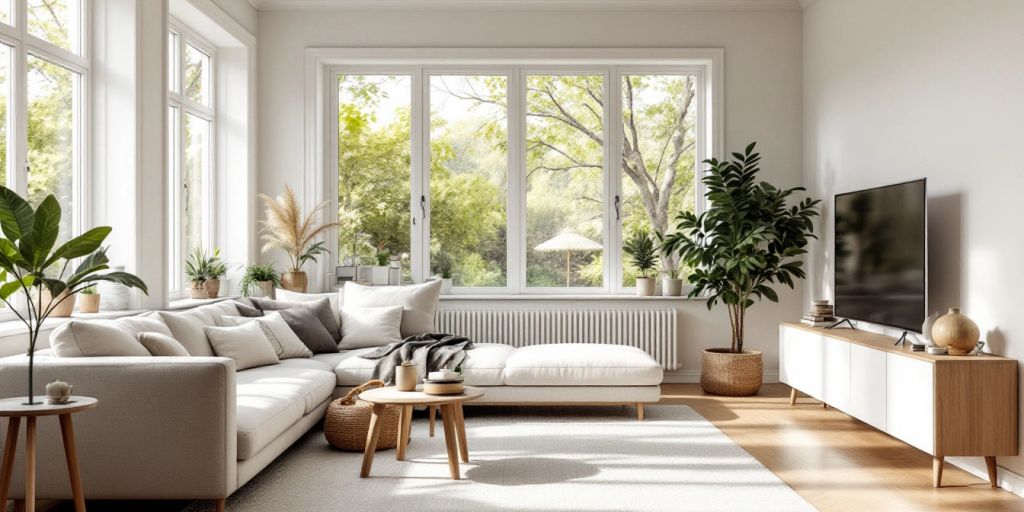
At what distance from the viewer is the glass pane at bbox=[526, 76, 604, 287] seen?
7199 mm

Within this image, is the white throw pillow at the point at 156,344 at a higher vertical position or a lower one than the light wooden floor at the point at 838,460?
higher

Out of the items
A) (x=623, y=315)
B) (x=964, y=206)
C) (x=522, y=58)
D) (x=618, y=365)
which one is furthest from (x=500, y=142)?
(x=964, y=206)

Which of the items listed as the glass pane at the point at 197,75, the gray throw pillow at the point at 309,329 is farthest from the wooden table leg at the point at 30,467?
the glass pane at the point at 197,75

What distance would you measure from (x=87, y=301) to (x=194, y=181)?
6.52 feet

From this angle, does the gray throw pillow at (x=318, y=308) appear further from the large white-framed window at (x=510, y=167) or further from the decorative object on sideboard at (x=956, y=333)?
the decorative object on sideboard at (x=956, y=333)

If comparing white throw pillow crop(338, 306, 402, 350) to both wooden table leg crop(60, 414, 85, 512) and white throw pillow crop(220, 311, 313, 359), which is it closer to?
white throw pillow crop(220, 311, 313, 359)

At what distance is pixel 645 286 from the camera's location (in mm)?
6965

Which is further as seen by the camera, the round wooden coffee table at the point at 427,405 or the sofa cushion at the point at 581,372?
the sofa cushion at the point at 581,372

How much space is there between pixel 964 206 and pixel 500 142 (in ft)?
12.5

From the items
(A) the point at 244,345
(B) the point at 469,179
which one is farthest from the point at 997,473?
(B) the point at 469,179

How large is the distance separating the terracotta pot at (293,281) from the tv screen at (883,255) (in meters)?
3.89

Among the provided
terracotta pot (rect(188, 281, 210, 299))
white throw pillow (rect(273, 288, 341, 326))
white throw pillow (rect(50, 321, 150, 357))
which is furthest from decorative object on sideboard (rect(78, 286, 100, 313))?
white throw pillow (rect(273, 288, 341, 326))

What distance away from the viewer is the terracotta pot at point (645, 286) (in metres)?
6.96

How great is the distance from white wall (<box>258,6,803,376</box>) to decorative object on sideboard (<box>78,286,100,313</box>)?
2.60 m
